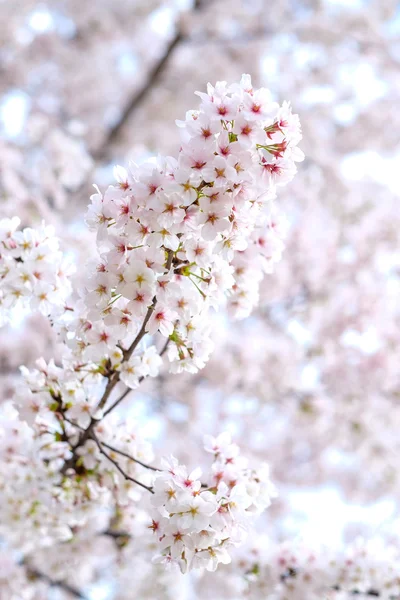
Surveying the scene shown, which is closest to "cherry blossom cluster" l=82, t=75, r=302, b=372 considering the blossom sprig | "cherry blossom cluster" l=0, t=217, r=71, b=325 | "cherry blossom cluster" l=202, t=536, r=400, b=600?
→ the blossom sprig

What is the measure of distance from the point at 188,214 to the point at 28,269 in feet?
2.15

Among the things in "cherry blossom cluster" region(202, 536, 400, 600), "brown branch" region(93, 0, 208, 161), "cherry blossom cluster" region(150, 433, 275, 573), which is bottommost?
"cherry blossom cluster" region(150, 433, 275, 573)

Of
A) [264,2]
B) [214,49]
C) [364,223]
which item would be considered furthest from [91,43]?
[364,223]

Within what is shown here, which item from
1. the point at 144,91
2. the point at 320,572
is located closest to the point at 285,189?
the point at 144,91

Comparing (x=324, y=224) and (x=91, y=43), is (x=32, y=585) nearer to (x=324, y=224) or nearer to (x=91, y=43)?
(x=324, y=224)

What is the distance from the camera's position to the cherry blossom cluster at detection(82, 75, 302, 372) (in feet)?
5.25

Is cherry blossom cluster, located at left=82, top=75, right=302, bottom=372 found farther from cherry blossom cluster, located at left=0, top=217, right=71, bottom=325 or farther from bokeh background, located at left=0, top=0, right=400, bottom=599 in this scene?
bokeh background, located at left=0, top=0, right=400, bottom=599

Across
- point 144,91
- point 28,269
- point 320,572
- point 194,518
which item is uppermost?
point 144,91

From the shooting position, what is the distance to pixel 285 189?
7.85 metres

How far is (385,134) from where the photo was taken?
911 centimetres

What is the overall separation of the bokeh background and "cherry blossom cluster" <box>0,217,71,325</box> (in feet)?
12.6

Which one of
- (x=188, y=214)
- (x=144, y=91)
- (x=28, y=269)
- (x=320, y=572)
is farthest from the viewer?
(x=144, y=91)

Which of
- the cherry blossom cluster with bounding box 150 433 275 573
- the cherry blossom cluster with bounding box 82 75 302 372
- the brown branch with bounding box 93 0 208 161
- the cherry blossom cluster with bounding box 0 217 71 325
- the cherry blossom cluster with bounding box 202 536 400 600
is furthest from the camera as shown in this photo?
the brown branch with bounding box 93 0 208 161

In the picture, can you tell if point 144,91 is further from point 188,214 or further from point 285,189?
point 188,214
